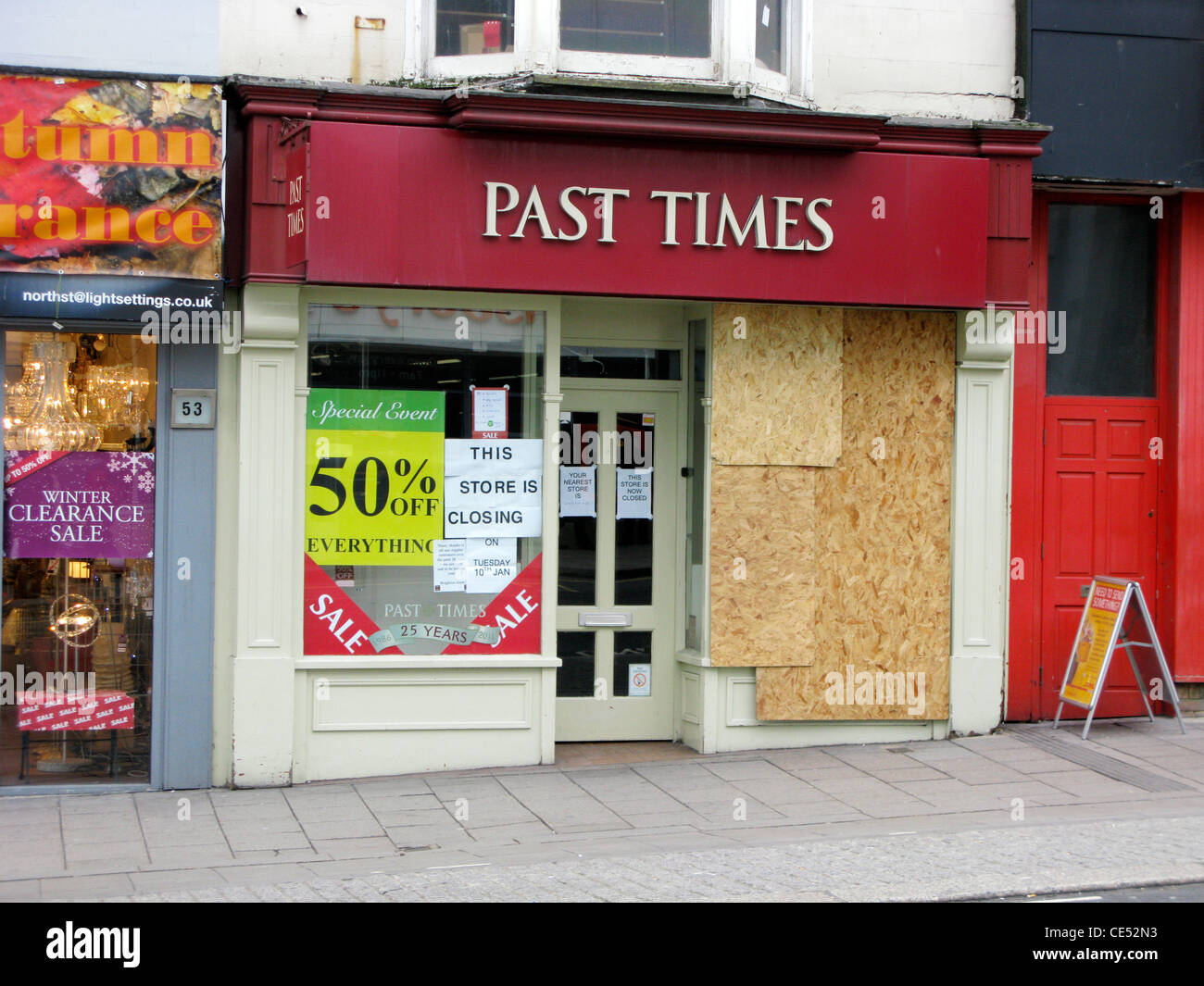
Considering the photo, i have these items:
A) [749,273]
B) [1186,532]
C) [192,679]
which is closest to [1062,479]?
[1186,532]

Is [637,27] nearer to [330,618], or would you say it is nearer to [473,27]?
[473,27]

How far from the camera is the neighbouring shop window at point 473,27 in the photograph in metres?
9.23

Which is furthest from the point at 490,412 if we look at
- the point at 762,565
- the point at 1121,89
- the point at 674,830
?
the point at 1121,89

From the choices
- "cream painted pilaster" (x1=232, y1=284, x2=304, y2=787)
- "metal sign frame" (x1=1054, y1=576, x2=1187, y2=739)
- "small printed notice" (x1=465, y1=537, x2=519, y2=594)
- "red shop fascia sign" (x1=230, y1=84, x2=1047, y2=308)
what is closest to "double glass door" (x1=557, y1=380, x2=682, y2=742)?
"small printed notice" (x1=465, y1=537, x2=519, y2=594)

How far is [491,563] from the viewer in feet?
30.7

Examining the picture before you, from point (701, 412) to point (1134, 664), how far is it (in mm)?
3573

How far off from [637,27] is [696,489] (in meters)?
3.16

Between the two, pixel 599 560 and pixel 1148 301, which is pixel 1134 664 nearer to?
pixel 1148 301

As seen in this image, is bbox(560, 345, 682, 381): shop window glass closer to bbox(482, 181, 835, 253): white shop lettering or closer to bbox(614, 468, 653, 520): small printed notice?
bbox(614, 468, 653, 520): small printed notice

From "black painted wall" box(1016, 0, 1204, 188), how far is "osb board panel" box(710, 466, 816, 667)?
3.01m

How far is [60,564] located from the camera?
8.74m

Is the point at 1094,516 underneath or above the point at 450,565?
above

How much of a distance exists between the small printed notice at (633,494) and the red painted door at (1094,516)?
9.67 feet

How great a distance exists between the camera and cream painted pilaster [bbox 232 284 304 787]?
8789mm
